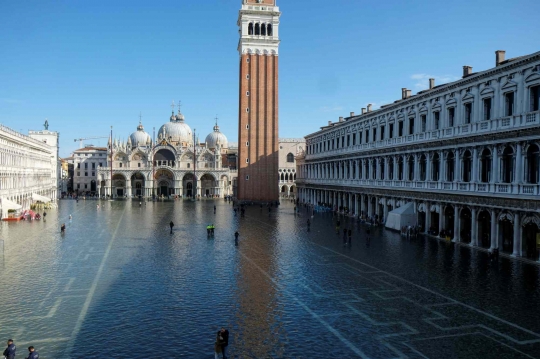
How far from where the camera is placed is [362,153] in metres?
48.3

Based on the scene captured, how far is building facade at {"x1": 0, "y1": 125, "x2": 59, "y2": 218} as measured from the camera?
161 ft

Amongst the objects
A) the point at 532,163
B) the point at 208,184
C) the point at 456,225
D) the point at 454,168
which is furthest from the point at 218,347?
the point at 208,184

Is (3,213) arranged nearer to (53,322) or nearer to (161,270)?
(161,270)

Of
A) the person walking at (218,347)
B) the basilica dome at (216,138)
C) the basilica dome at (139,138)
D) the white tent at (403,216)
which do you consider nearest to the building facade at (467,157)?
the white tent at (403,216)

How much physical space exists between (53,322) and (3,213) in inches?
1359

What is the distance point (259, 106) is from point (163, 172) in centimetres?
3365

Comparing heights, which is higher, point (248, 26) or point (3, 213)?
point (248, 26)

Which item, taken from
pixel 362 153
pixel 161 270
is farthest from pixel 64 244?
pixel 362 153

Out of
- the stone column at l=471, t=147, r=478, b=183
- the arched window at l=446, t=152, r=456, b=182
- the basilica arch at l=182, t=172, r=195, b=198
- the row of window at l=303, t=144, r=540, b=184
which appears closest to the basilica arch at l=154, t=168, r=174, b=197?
the basilica arch at l=182, t=172, r=195, b=198

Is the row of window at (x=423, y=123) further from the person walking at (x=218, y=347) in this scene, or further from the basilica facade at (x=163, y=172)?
the basilica facade at (x=163, y=172)

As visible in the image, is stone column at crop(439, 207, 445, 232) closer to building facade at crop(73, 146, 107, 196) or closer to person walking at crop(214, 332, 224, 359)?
person walking at crop(214, 332, 224, 359)

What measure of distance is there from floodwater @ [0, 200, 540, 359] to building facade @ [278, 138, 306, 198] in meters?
74.8

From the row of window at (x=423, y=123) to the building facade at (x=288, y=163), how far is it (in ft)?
146

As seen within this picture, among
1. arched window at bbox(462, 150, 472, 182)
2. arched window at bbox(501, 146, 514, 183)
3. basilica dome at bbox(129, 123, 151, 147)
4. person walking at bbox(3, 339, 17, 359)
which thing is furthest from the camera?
basilica dome at bbox(129, 123, 151, 147)
